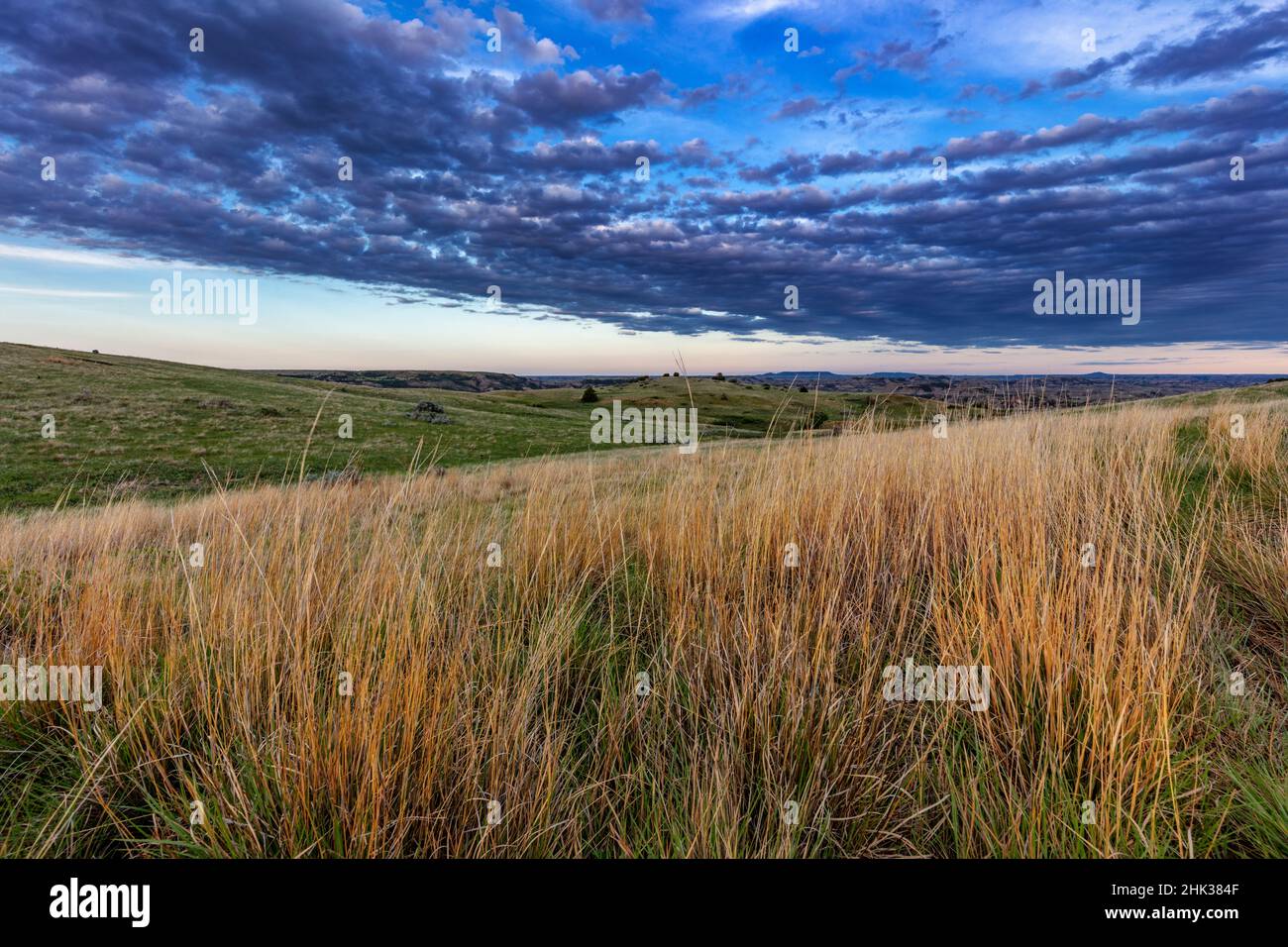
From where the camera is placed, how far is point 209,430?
28.1m

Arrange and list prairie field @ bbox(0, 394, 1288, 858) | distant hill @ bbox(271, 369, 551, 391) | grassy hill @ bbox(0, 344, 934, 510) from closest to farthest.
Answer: prairie field @ bbox(0, 394, 1288, 858) < grassy hill @ bbox(0, 344, 934, 510) < distant hill @ bbox(271, 369, 551, 391)

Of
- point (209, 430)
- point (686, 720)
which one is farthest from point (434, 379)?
point (686, 720)

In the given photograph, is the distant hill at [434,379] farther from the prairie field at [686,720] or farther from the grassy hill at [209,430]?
the prairie field at [686,720]

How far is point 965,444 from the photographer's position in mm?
4832

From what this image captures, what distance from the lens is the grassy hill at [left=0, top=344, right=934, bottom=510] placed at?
686 inches

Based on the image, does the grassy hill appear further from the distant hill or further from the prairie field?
the distant hill

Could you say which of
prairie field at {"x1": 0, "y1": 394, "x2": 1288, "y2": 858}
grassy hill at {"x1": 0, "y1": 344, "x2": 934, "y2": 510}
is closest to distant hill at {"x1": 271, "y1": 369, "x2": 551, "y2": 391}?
grassy hill at {"x1": 0, "y1": 344, "x2": 934, "y2": 510}

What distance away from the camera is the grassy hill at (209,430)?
17422mm

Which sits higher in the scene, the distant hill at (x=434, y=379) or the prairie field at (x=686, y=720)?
the distant hill at (x=434, y=379)

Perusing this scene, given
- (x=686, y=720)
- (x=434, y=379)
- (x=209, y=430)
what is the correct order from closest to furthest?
(x=686, y=720), (x=209, y=430), (x=434, y=379)

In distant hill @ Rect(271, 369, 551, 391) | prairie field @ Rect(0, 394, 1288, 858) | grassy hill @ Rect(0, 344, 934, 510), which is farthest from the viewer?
distant hill @ Rect(271, 369, 551, 391)

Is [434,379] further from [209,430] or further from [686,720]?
[686,720]

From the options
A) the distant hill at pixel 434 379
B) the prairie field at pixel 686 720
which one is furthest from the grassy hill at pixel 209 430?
the distant hill at pixel 434 379

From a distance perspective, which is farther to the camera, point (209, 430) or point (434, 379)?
point (434, 379)
